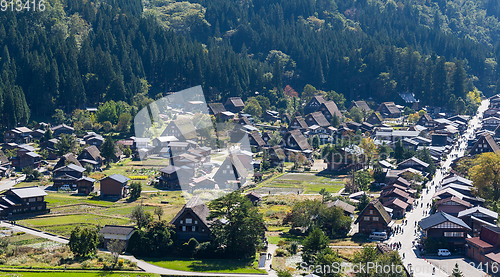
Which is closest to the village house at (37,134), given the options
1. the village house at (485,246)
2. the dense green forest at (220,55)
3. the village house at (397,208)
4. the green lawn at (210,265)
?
the dense green forest at (220,55)

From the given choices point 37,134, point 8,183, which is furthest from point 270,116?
point 8,183

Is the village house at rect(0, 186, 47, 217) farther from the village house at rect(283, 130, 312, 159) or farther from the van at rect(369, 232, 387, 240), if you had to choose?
the village house at rect(283, 130, 312, 159)

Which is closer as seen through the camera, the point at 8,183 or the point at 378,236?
the point at 378,236

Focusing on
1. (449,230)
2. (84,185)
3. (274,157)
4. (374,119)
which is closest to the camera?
(449,230)

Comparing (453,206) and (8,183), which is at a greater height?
(8,183)

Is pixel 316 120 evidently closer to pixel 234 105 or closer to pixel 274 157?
pixel 234 105
